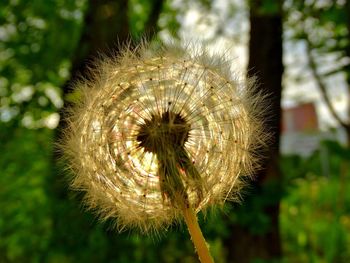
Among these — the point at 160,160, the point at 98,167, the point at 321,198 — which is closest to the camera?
the point at 160,160

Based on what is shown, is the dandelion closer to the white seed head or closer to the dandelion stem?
the white seed head

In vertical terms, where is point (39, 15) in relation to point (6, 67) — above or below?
above

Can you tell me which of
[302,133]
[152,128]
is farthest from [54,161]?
[302,133]

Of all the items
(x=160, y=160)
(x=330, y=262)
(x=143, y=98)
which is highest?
(x=143, y=98)

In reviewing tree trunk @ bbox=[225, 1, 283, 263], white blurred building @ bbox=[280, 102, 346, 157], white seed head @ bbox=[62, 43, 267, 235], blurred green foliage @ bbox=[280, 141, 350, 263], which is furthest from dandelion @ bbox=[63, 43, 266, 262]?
white blurred building @ bbox=[280, 102, 346, 157]

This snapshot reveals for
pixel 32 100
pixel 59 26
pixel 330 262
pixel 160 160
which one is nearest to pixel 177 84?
pixel 160 160

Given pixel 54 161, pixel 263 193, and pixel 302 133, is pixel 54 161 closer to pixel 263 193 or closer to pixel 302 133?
pixel 263 193

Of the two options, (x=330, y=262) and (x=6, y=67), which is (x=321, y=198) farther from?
(x=6, y=67)

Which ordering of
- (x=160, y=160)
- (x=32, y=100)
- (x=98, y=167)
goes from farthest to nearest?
(x=32, y=100)
(x=98, y=167)
(x=160, y=160)

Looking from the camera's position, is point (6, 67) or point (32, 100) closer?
point (32, 100)
